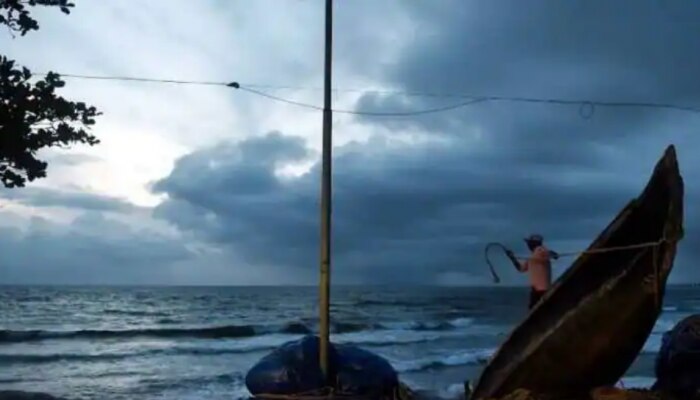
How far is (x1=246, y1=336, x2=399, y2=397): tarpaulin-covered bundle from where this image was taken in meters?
8.91

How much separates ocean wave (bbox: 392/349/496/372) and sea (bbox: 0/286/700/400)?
0.04m

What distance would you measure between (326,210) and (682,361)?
371 cm

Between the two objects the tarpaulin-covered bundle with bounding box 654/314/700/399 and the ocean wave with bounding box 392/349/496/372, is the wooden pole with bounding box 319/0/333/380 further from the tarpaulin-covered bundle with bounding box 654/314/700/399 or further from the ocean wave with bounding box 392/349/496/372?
the ocean wave with bounding box 392/349/496/372

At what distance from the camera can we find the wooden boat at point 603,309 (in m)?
7.39

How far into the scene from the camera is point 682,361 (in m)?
8.00

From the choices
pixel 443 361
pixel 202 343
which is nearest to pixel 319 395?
pixel 443 361

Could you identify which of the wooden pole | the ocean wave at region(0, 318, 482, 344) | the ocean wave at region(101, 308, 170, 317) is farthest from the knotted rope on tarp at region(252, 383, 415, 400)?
the ocean wave at region(101, 308, 170, 317)

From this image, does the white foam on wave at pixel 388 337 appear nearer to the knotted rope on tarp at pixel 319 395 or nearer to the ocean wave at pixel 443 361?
the ocean wave at pixel 443 361

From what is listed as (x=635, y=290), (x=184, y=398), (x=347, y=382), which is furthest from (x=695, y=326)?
(x=184, y=398)

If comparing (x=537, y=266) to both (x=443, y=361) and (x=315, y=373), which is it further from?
(x=443, y=361)

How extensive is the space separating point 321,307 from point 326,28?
292cm

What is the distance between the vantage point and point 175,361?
2634cm

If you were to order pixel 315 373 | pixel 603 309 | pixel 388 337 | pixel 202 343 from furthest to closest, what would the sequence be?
pixel 388 337 → pixel 202 343 → pixel 315 373 → pixel 603 309

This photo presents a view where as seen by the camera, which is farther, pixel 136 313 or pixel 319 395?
pixel 136 313
